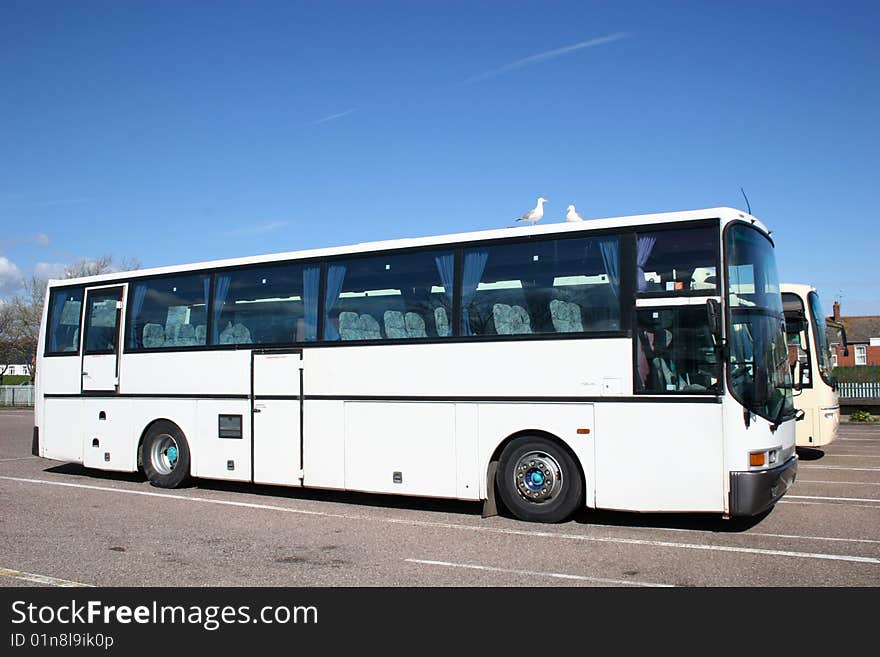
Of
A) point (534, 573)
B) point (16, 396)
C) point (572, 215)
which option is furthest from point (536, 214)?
point (16, 396)

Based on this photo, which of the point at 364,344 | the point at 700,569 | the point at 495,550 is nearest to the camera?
the point at 700,569

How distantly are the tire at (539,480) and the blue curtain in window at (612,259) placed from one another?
1.90 metres

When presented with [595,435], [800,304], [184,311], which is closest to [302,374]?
[184,311]

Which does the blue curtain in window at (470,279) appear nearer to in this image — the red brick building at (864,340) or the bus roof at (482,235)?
the bus roof at (482,235)

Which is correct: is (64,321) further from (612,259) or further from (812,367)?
(812,367)

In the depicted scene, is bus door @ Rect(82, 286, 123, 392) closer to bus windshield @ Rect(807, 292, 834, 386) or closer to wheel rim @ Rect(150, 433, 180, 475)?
wheel rim @ Rect(150, 433, 180, 475)

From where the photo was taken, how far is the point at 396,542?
28.0ft

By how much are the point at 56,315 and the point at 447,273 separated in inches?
298

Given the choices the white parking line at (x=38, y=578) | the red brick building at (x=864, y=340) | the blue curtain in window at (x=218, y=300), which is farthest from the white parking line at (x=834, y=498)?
the red brick building at (x=864, y=340)

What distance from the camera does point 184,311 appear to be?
12562 millimetres

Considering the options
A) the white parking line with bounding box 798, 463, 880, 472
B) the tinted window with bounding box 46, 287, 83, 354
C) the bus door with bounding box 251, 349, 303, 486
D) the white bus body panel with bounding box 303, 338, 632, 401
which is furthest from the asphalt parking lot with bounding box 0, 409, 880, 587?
the tinted window with bounding box 46, 287, 83, 354

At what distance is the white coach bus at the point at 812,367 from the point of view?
14734 millimetres

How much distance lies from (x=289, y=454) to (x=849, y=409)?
21865 mm
